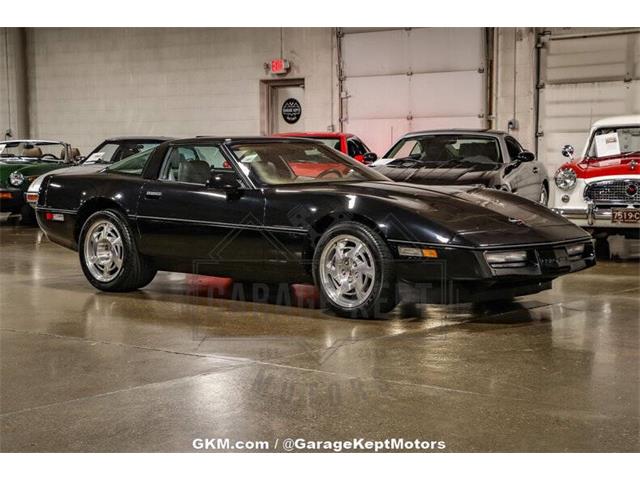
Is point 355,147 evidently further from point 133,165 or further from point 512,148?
point 133,165

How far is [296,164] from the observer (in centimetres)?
747

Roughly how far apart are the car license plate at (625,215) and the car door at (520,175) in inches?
55.5

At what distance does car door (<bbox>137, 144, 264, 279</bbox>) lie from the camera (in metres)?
7.10

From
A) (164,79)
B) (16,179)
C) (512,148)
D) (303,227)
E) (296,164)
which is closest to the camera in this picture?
(303,227)

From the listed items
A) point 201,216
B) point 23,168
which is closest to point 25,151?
point 23,168

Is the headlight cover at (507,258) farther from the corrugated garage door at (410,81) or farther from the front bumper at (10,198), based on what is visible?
the corrugated garage door at (410,81)

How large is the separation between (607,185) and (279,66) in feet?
36.5

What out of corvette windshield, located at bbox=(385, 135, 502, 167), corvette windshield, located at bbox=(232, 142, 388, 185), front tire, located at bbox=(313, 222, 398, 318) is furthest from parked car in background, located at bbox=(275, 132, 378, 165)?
front tire, located at bbox=(313, 222, 398, 318)

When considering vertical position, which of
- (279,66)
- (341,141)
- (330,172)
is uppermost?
(279,66)

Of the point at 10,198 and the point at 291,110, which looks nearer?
the point at 10,198

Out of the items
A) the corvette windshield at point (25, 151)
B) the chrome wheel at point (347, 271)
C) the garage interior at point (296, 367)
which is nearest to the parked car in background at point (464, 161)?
the garage interior at point (296, 367)

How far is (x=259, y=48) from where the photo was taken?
20828mm

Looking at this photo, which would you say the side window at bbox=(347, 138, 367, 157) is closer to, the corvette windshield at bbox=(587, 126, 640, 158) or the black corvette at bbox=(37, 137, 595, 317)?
the corvette windshield at bbox=(587, 126, 640, 158)

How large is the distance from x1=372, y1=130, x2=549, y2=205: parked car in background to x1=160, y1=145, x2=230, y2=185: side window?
338 centimetres
